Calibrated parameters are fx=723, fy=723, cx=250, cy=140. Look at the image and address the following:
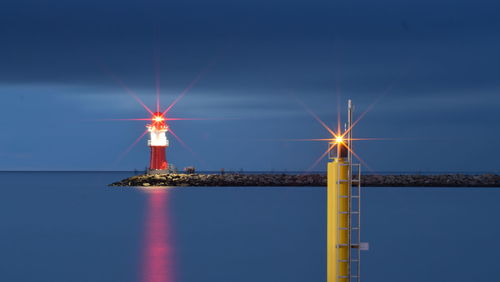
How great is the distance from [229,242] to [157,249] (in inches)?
132

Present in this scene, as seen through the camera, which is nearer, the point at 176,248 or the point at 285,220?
the point at 176,248

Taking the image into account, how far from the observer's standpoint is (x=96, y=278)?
19297 mm

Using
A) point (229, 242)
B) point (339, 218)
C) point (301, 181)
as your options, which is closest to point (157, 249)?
point (229, 242)

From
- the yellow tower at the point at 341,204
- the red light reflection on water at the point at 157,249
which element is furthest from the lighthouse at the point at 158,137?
the yellow tower at the point at 341,204

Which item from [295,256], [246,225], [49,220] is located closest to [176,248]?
[295,256]

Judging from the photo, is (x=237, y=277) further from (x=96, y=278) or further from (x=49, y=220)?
(x=49, y=220)

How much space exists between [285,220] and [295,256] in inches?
533

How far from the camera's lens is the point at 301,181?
7419cm

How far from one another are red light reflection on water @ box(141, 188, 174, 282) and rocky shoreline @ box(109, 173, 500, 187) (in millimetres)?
28702

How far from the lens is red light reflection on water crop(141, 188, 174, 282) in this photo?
789 inches

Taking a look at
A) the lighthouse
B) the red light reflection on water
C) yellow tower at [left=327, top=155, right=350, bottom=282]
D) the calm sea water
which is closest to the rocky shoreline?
the lighthouse

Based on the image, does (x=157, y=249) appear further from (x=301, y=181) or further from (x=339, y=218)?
(x=301, y=181)

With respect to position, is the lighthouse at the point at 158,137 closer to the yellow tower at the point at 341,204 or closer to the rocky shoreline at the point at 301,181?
the rocky shoreline at the point at 301,181

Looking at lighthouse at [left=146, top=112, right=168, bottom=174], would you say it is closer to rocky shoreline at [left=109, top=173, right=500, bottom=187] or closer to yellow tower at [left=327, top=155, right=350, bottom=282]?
rocky shoreline at [left=109, top=173, right=500, bottom=187]
